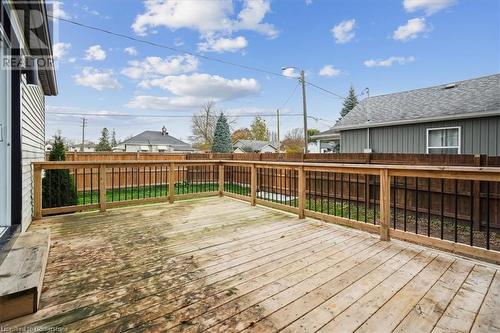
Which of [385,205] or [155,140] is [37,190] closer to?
[385,205]

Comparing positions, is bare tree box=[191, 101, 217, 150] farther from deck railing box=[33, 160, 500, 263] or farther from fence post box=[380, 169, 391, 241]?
fence post box=[380, 169, 391, 241]

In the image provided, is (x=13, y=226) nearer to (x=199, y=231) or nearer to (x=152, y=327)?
(x=199, y=231)

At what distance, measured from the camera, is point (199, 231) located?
3.48 metres

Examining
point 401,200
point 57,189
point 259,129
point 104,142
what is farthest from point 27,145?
point 104,142

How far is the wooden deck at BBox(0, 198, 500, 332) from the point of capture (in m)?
1.57

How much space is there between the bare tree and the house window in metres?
23.2

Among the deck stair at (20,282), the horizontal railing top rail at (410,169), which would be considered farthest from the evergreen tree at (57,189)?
the deck stair at (20,282)

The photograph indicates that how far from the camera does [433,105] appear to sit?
8.75 m

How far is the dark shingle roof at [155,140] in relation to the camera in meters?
29.9

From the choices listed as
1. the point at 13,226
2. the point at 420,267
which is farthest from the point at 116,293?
the point at 420,267

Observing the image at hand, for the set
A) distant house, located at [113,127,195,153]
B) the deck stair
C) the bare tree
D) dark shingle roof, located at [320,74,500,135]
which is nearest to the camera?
the deck stair

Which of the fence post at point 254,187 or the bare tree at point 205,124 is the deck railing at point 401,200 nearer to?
the fence post at point 254,187

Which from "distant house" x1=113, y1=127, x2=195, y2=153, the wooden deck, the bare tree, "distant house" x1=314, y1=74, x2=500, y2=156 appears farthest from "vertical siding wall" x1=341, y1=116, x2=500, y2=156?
"distant house" x1=113, y1=127, x2=195, y2=153

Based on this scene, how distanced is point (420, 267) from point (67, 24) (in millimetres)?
8995
